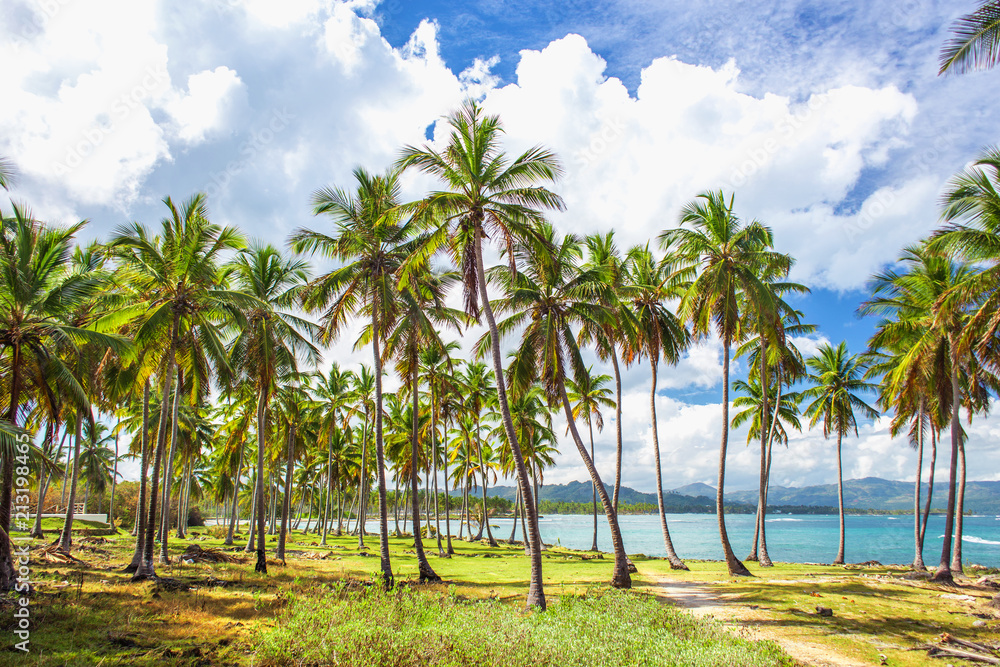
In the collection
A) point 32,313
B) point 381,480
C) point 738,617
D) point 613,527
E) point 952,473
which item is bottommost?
point 738,617

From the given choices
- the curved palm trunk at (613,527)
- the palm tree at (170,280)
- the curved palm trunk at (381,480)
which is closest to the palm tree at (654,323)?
the curved palm trunk at (613,527)

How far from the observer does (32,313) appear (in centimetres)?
1138

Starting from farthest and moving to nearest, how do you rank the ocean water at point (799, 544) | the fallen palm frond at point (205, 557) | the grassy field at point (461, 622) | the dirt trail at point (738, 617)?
the ocean water at point (799, 544) → the fallen palm frond at point (205, 557) → the dirt trail at point (738, 617) → the grassy field at point (461, 622)

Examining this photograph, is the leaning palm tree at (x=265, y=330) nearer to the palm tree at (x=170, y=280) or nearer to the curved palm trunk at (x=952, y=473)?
the palm tree at (x=170, y=280)

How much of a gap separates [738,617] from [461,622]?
690cm

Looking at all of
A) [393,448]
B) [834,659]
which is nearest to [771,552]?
[393,448]

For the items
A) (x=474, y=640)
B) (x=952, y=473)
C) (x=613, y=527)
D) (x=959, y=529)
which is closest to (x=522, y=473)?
(x=613, y=527)

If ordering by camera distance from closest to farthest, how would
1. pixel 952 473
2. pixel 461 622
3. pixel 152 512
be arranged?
pixel 461 622 < pixel 152 512 < pixel 952 473

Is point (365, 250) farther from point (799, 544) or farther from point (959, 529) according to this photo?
point (799, 544)

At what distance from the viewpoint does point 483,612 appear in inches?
311

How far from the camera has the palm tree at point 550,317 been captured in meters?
16.5

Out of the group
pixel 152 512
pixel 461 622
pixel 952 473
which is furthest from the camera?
pixel 952 473

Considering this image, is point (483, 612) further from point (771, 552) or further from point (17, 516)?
point (771, 552)

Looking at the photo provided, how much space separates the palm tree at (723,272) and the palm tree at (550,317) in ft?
14.1
